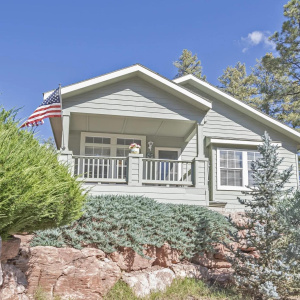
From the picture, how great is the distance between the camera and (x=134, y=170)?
375 inches

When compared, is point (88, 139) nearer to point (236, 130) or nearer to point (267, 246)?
point (236, 130)

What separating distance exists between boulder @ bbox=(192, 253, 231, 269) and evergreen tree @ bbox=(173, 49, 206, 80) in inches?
1033

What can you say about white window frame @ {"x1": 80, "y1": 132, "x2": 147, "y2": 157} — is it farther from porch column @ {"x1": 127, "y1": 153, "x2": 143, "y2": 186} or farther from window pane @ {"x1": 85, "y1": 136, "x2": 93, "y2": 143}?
porch column @ {"x1": 127, "y1": 153, "x2": 143, "y2": 186}

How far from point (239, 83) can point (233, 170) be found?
62.0 feet

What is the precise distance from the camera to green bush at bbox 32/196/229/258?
6723 millimetres

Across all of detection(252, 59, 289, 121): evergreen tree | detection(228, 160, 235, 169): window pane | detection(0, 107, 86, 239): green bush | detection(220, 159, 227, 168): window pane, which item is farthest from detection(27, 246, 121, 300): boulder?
detection(252, 59, 289, 121): evergreen tree

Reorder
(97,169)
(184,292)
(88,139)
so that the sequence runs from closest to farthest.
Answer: (184,292) → (97,169) → (88,139)

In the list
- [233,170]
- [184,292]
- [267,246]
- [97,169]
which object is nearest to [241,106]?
[233,170]

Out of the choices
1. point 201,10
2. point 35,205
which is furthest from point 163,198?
point 201,10

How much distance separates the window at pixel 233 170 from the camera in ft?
40.0

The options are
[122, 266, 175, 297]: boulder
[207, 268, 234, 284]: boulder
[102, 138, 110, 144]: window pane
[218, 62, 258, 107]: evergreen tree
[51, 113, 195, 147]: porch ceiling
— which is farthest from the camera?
[218, 62, 258, 107]: evergreen tree

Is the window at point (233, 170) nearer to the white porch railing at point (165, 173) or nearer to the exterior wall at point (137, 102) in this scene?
the white porch railing at point (165, 173)

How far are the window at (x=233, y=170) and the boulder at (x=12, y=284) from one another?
8.15m

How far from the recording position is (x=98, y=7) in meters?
13.8
